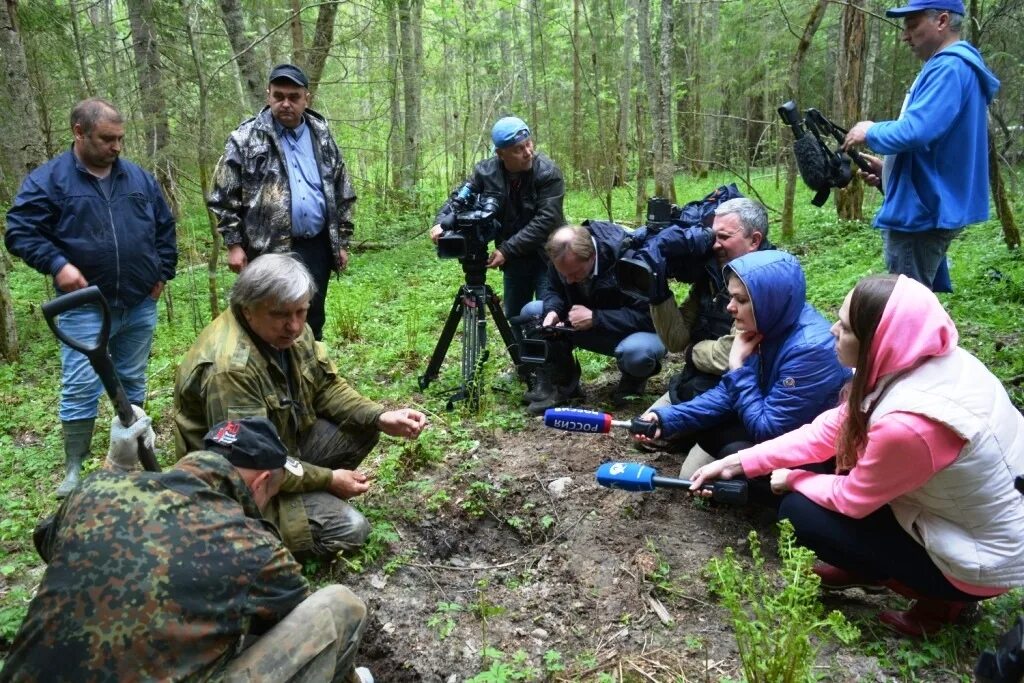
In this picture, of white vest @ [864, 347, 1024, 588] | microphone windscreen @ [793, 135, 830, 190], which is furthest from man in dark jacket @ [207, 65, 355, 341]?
white vest @ [864, 347, 1024, 588]

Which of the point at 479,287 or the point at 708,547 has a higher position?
the point at 479,287

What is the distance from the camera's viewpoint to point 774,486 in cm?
242

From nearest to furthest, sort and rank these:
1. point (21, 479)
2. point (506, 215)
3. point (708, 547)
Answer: point (708, 547), point (21, 479), point (506, 215)

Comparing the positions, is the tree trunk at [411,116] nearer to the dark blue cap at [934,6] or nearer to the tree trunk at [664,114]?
the tree trunk at [664,114]

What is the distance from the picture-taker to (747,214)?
3371 mm

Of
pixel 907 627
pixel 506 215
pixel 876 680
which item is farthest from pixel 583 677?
pixel 506 215

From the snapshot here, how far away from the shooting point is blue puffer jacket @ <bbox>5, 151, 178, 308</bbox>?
10.6ft

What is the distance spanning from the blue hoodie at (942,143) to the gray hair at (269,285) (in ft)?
8.32

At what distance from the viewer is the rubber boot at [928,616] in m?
2.16

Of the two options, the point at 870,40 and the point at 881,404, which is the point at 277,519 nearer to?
the point at 881,404

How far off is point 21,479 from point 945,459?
4.08m

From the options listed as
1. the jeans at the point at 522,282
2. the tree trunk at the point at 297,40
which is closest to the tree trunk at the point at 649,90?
the tree trunk at the point at 297,40

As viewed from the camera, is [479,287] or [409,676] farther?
[479,287]

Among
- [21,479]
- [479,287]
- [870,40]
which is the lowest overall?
[21,479]
